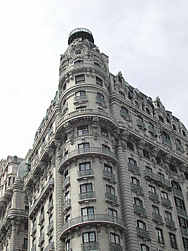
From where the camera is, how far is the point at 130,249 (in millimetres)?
55531

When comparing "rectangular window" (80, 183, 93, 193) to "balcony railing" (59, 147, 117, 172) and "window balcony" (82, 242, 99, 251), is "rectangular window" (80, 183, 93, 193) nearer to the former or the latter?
"balcony railing" (59, 147, 117, 172)

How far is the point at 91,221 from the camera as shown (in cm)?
5434

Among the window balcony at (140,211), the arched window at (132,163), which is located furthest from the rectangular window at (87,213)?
the arched window at (132,163)

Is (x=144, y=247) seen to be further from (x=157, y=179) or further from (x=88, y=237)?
(x=157, y=179)

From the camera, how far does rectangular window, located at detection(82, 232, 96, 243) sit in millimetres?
53500

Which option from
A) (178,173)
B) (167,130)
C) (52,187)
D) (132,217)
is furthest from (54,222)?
(167,130)

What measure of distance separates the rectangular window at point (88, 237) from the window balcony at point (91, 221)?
1.27m

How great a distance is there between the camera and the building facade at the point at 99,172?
5728 centimetres

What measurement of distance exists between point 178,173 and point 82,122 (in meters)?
21.1

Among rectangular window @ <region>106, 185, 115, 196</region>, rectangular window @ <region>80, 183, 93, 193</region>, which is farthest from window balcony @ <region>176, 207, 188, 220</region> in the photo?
rectangular window @ <region>80, 183, 93, 193</region>

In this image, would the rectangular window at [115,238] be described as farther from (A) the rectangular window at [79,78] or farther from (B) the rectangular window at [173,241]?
(A) the rectangular window at [79,78]

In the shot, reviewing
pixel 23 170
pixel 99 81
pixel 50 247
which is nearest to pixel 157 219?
pixel 50 247

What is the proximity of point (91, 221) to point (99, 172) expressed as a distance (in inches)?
334

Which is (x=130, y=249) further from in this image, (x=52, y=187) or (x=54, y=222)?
(x=52, y=187)
